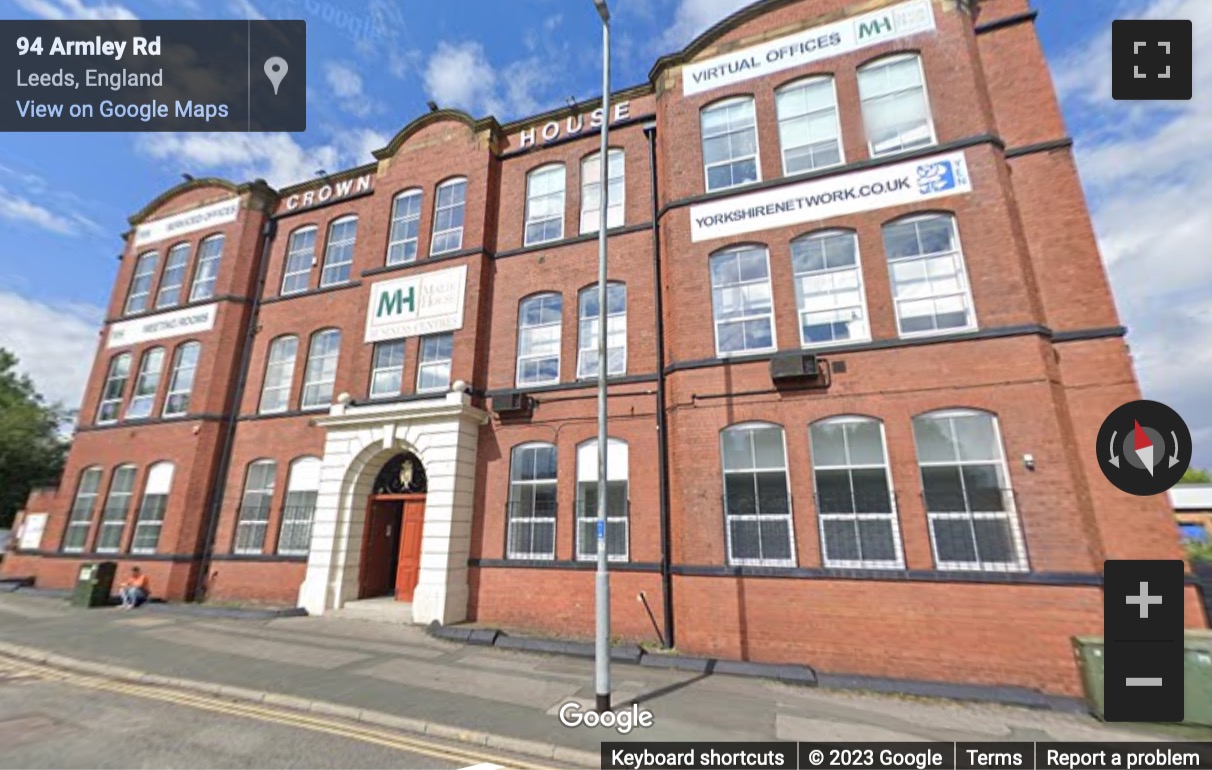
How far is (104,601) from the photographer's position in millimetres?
15211

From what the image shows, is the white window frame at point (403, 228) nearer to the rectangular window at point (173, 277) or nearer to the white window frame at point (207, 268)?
the white window frame at point (207, 268)

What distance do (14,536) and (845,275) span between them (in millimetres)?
30178

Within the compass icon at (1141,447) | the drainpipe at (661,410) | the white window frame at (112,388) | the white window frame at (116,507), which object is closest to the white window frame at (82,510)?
the white window frame at (116,507)

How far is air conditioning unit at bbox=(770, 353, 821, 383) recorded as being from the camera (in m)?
9.93

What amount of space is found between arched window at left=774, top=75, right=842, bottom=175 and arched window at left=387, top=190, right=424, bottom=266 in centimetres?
1057

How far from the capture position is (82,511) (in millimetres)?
17719

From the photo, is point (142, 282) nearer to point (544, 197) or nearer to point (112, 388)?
point (112, 388)

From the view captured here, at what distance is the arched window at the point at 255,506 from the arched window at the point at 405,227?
7.55m

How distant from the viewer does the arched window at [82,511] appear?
57.2ft

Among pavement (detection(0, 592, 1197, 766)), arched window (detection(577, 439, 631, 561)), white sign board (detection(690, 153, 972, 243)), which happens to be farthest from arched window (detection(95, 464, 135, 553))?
white sign board (detection(690, 153, 972, 243))

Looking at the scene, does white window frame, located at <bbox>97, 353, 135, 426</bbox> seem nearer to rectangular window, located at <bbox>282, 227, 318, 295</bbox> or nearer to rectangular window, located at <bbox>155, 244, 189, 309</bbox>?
rectangular window, located at <bbox>155, 244, 189, 309</bbox>

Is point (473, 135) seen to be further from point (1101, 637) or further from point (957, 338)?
point (1101, 637)

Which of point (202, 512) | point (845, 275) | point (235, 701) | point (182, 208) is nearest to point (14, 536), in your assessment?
point (202, 512)


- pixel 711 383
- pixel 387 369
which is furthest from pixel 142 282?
pixel 711 383
